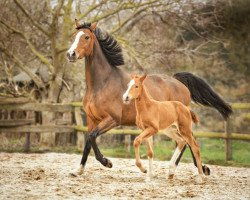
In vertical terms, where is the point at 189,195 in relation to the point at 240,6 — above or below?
below

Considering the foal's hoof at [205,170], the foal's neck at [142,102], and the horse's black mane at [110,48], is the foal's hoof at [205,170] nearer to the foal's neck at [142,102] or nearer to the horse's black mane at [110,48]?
the foal's neck at [142,102]

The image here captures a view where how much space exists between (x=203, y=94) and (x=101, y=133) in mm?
2509

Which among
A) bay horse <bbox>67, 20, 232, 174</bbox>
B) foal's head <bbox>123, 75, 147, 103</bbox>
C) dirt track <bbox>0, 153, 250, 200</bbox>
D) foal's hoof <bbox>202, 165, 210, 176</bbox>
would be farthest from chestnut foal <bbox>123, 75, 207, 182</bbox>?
bay horse <bbox>67, 20, 232, 174</bbox>

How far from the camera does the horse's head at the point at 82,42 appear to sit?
7.41 meters

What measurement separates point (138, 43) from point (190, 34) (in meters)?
3.81

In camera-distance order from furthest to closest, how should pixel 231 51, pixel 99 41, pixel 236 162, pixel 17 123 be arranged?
pixel 231 51, pixel 17 123, pixel 236 162, pixel 99 41

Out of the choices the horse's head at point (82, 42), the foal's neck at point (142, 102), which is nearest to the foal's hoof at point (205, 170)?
the foal's neck at point (142, 102)

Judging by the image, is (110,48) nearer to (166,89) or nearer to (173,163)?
(166,89)

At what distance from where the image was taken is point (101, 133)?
7.79 m

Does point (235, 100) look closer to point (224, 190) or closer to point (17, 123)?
point (17, 123)

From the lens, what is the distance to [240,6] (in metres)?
14.5

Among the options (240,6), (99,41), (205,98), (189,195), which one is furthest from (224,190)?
(240,6)

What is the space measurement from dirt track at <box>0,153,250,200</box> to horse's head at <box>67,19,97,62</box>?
2.04 m

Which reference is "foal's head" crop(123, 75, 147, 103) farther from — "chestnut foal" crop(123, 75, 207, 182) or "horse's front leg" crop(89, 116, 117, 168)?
"horse's front leg" crop(89, 116, 117, 168)
